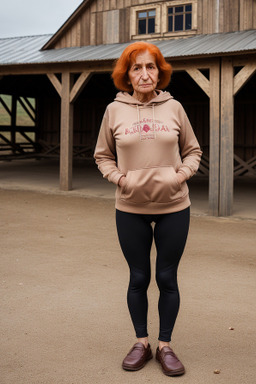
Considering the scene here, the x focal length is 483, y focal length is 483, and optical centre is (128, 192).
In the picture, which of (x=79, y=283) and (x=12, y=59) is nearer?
(x=79, y=283)

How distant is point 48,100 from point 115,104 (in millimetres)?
21966

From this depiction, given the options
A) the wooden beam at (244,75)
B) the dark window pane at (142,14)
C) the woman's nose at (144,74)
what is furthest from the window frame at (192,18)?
the woman's nose at (144,74)

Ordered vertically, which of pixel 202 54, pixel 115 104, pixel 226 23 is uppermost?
pixel 226 23

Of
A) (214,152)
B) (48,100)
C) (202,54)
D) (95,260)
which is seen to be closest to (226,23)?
(202,54)

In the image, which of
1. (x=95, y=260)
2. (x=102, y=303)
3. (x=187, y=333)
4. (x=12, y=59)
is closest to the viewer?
(x=187, y=333)

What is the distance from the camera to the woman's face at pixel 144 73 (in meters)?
3.01

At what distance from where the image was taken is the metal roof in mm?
9453

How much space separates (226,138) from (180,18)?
4211 millimetres

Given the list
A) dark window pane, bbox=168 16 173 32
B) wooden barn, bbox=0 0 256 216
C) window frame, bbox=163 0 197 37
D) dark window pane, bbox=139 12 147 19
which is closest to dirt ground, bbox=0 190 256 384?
wooden barn, bbox=0 0 256 216

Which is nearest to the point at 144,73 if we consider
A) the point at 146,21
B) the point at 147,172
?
the point at 147,172

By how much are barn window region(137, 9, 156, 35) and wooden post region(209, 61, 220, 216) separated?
11.6 ft

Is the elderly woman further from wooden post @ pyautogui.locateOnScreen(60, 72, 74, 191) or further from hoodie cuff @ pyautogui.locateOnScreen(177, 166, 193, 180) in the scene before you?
wooden post @ pyautogui.locateOnScreen(60, 72, 74, 191)

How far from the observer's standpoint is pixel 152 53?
301 centimetres

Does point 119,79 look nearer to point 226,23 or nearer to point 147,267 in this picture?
point 147,267
